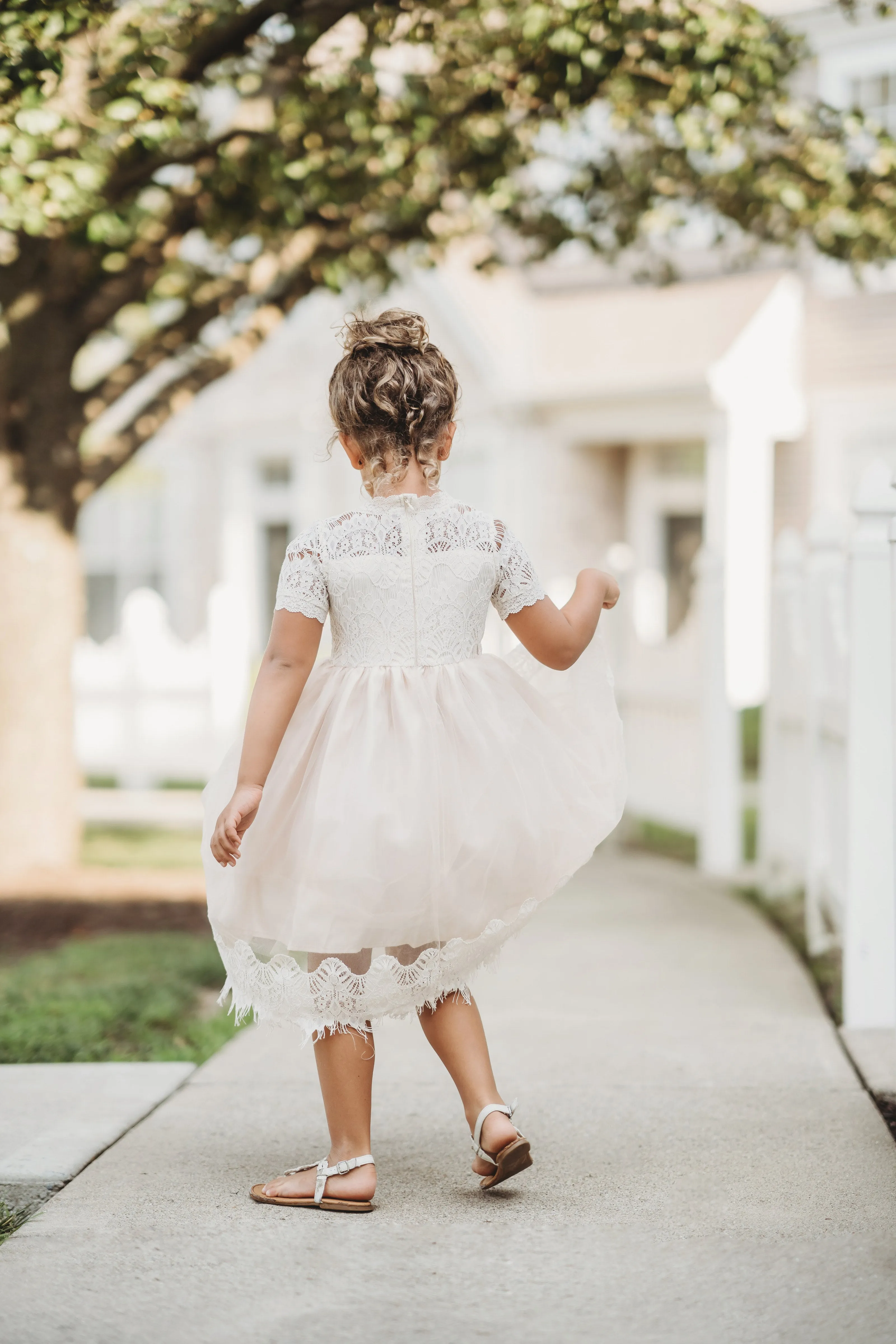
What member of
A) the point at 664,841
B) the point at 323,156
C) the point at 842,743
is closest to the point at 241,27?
the point at 323,156

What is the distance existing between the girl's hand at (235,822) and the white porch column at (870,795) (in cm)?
218

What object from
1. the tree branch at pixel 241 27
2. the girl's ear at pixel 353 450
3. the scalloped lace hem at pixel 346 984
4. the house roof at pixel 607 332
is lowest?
the scalloped lace hem at pixel 346 984

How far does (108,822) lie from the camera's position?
984 centimetres

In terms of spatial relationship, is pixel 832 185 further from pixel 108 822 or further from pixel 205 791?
pixel 108 822

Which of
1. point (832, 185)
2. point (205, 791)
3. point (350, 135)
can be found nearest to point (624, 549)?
point (832, 185)

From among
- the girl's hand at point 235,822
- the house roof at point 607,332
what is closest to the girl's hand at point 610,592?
the girl's hand at point 235,822

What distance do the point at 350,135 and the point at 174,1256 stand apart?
462 centimetres

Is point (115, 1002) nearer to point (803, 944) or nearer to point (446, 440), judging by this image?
point (446, 440)

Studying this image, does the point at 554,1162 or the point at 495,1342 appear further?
the point at 554,1162

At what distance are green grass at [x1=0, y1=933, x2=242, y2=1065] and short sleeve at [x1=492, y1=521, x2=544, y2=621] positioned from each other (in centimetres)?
187

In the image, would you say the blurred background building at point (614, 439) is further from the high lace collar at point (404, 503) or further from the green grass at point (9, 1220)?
the green grass at point (9, 1220)

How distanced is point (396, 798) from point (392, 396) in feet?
2.70

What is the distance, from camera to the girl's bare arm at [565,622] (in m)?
3.08

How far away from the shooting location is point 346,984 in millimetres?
2900
